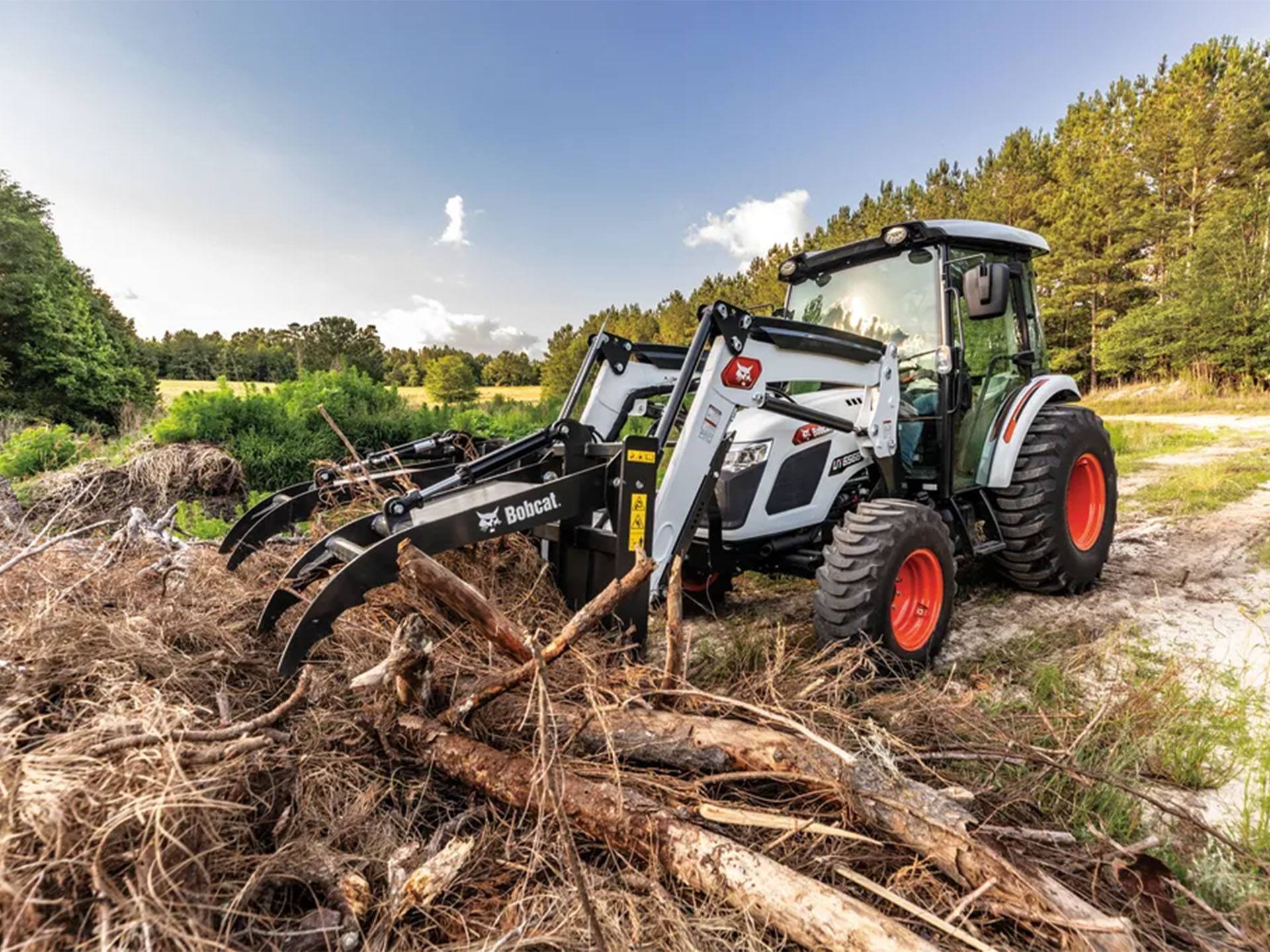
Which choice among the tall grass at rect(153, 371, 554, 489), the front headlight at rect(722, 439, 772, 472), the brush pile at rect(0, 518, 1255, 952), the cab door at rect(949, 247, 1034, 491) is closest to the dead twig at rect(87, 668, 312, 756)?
the brush pile at rect(0, 518, 1255, 952)

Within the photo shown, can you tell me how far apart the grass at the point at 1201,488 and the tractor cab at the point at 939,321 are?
4097mm

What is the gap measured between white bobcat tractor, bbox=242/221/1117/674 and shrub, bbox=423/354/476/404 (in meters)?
16.2

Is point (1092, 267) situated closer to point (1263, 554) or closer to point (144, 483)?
point (1263, 554)

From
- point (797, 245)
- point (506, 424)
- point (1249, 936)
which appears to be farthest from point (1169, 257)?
point (1249, 936)

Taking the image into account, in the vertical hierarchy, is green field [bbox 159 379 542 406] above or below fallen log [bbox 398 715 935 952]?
above

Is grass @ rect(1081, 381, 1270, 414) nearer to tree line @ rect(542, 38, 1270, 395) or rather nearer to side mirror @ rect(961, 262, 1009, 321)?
tree line @ rect(542, 38, 1270, 395)

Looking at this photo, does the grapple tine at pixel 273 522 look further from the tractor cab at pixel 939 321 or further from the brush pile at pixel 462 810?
the tractor cab at pixel 939 321

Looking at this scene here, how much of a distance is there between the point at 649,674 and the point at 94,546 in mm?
3060

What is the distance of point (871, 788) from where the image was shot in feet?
5.70

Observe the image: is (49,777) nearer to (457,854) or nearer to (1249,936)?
(457,854)

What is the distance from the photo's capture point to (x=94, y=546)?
3.31 meters

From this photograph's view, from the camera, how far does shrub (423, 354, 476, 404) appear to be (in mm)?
19828

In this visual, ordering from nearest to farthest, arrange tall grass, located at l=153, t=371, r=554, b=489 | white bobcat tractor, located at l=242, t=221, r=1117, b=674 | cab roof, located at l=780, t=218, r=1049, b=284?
white bobcat tractor, located at l=242, t=221, r=1117, b=674, cab roof, located at l=780, t=218, r=1049, b=284, tall grass, located at l=153, t=371, r=554, b=489

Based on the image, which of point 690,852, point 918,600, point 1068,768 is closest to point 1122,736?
point 1068,768
